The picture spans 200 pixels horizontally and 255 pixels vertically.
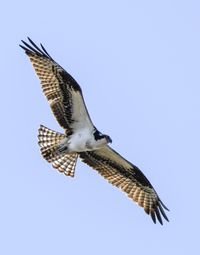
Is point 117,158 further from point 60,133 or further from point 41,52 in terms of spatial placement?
point 41,52

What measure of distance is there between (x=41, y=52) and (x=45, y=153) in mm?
2053

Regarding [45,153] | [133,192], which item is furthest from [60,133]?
[133,192]

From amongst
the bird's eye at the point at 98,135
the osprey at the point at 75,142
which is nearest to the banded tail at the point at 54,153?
the osprey at the point at 75,142

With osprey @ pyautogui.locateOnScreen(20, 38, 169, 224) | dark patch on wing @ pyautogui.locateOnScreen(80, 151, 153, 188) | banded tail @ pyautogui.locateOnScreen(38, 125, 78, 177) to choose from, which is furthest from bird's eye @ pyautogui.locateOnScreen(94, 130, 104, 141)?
dark patch on wing @ pyautogui.locateOnScreen(80, 151, 153, 188)

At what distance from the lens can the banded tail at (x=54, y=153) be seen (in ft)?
71.1

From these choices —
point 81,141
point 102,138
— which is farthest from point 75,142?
point 102,138

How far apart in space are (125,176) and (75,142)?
1.56 meters

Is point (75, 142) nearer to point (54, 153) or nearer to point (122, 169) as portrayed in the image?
point (54, 153)

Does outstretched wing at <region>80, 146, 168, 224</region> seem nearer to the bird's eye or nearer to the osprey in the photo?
the osprey

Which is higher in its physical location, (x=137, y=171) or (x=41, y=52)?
(x=41, y=52)

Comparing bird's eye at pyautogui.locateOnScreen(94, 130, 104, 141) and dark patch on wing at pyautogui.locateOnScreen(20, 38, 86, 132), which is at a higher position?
dark patch on wing at pyautogui.locateOnScreen(20, 38, 86, 132)

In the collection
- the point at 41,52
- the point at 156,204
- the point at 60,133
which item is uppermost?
the point at 41,52

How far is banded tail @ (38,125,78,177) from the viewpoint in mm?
21672

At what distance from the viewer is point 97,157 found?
22094 millimetres
